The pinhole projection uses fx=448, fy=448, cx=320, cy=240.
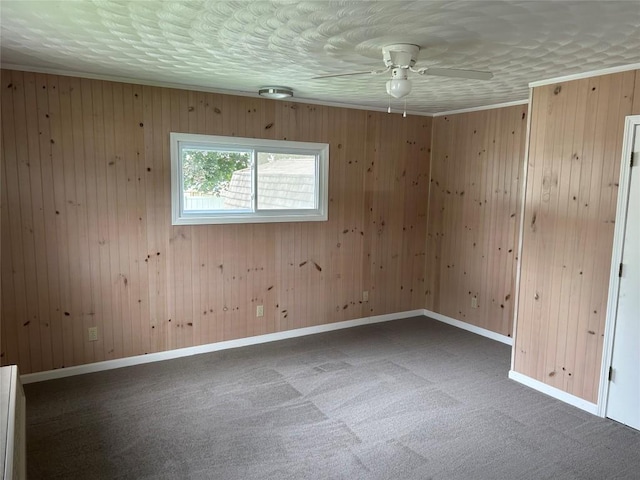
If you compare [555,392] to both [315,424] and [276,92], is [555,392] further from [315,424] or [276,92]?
[276,92]

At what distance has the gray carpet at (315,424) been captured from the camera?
8.46ft

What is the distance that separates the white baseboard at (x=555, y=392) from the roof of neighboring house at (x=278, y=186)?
2.53 meters

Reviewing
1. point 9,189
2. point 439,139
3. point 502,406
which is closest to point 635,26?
point 502,406

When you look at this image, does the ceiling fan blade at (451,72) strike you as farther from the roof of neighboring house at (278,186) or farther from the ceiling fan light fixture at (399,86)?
the roof of neighboring house at (278,186)

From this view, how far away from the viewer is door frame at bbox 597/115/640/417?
2998mm

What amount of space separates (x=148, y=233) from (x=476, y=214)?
3406 millimetres

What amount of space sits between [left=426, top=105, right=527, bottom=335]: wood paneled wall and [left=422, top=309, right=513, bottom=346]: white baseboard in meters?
0.05

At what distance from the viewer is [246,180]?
4367 millimetres

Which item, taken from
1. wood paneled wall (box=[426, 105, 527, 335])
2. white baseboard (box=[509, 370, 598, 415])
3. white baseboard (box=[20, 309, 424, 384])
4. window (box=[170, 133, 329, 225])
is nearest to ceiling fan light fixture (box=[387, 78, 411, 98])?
window (box=[170, 133, 329, 225])

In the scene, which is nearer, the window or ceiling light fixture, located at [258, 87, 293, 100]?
ceiling light fixture, located at [258, 87, 293, 100]

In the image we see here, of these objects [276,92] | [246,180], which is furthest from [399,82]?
[246,180]

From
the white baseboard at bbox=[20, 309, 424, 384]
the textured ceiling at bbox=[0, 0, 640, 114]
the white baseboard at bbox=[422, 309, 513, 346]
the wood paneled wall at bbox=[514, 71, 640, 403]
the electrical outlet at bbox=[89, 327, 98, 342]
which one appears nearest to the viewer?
the textured ceiling at bbox=[0, 0, 640, 114]

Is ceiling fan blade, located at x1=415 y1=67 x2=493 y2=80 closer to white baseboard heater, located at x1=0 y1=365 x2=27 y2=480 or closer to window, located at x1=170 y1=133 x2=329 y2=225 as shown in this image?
window, located at x1=170 y1=133 x2=329 y2=225

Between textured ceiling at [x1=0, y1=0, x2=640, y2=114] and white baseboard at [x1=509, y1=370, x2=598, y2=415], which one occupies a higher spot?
textured ceiling at [x1=0, y1=0, x2=640, y2=114]
